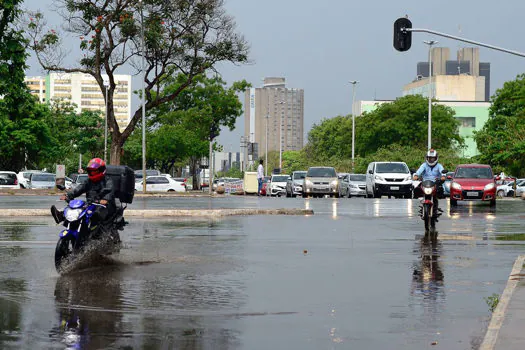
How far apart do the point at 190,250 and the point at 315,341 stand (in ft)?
27.4

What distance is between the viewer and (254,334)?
8.03 m

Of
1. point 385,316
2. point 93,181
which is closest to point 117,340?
point 385,316

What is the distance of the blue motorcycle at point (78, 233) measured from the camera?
12492 mm

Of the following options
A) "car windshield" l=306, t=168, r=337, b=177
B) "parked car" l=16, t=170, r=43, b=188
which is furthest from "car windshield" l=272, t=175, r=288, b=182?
"parked car" l=16, t=170, r=43, b=188

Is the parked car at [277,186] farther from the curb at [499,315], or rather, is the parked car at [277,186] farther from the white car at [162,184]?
the curb at [499,315]

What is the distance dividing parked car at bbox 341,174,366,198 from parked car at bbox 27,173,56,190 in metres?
21.7

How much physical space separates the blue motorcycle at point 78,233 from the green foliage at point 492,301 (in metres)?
5.49

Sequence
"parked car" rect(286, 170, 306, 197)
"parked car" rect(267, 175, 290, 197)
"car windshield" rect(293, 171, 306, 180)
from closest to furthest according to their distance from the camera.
Answer: 1. "parked car" rect(286, 170, 306, 197)
2. "car windshield" rect(293, 171, 306, 180)
3. "parked car" rect(267, 175, 290, 197)

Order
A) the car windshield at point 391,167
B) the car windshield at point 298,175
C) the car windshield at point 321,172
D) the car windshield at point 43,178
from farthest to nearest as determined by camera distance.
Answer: the car windshield at point 43,178, the car windshield at point 298,175, the car windshield at point 321,172, the car windshield at point 391,167

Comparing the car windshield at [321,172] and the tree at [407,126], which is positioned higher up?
the tree at [407,126]

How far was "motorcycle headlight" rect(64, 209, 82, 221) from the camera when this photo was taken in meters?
12.6

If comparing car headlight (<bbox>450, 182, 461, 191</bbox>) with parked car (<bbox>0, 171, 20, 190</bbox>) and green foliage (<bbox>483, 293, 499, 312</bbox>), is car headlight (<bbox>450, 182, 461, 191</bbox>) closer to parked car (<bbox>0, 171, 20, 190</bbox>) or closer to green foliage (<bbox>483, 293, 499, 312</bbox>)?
green foliage (<bbox>483, 293, 499, 312</bbox>)

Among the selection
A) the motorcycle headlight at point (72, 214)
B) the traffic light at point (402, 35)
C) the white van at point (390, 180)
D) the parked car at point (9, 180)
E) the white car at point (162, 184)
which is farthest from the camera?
the white car at point (162, 184)

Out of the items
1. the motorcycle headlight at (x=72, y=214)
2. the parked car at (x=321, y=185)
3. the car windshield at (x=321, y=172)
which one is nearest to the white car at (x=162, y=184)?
the car windshield at (x=321, y=172)
